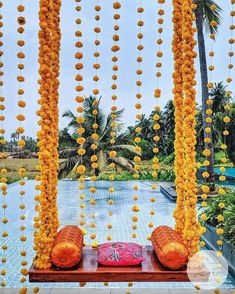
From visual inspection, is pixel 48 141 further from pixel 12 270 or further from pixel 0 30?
pixel 12 270

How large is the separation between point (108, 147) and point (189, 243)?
10170 mm

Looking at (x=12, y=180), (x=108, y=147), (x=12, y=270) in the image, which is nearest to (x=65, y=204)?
(x=108, y=147)

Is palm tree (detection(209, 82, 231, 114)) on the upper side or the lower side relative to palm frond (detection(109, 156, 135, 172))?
upper

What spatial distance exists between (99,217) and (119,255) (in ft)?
18.4

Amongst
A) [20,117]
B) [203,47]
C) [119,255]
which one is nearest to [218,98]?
[203,47]

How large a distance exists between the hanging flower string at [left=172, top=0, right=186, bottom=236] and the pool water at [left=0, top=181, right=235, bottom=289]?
192cm

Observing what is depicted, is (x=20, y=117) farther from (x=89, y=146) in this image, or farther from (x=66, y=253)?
(x=89, y=146)

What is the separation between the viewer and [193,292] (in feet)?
11.8

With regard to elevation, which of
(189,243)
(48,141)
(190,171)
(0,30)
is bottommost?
(189,243)

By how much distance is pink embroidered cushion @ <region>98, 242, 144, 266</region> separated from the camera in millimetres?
2457

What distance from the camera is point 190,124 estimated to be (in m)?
2.50

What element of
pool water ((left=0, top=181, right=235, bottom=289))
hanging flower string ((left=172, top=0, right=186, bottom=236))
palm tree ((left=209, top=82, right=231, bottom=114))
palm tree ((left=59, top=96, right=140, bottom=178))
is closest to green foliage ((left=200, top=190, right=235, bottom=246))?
pool water ((left=0, top=181, right=235, bottom=289))

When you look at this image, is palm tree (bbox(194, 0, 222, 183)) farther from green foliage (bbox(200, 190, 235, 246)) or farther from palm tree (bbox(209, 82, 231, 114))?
palm tree (bbox(209, 82, 231, 114))

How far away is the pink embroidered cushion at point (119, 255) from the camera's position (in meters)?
2.46
